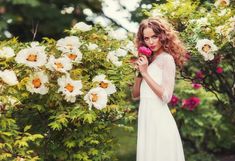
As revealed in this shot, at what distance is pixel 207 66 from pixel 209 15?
0.80m

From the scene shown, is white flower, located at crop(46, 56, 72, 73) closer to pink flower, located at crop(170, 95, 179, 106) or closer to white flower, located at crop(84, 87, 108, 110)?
white flower, located at crop(84, 87, 108, 110)

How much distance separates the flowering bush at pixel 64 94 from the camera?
3.67m

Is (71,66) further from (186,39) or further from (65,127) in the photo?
(186,39)

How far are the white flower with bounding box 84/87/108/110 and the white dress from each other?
275 mm

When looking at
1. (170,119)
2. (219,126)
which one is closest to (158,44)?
(170,119)

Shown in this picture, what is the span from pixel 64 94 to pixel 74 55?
33 cm

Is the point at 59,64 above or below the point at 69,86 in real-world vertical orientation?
above

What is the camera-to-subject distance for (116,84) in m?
4.34

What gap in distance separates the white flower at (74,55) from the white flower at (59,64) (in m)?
0.17

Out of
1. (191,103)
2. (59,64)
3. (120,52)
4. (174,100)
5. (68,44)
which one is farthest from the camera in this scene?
(191,103)

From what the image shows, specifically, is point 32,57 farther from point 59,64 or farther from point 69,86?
point 69,86

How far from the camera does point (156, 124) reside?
3.87 m

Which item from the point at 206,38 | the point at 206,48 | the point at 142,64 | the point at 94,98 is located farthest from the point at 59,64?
the point at 206,38

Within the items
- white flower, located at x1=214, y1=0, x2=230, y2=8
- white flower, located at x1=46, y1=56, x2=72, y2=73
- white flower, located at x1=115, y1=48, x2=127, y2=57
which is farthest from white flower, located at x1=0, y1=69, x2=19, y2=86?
white flower, located at x1=214, y1=0, x2=230, y2=8
